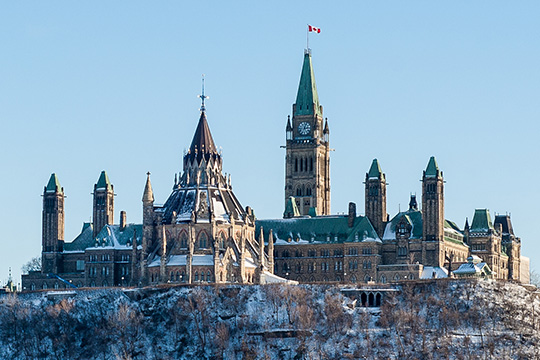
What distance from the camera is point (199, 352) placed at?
19088cm

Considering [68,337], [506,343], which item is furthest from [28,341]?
[506,343]

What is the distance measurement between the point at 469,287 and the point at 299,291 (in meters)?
22.1

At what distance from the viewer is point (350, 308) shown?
646ft

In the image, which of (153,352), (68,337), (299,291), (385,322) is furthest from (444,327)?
(68,337)

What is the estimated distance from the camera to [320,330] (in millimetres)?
191500

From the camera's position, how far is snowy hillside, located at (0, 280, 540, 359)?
186 metres

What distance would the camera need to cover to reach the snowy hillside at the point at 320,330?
18612cm

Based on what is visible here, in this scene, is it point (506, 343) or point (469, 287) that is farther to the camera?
point (469, 287)

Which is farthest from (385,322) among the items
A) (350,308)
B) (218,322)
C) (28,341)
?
(28,341)

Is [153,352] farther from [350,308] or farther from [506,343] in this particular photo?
[506,343]

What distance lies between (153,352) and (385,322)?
29.5 meters

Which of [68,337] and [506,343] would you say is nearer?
[506,343]

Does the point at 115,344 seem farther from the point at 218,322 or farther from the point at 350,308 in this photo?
the point at 350,308

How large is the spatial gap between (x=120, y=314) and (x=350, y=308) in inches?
1182
